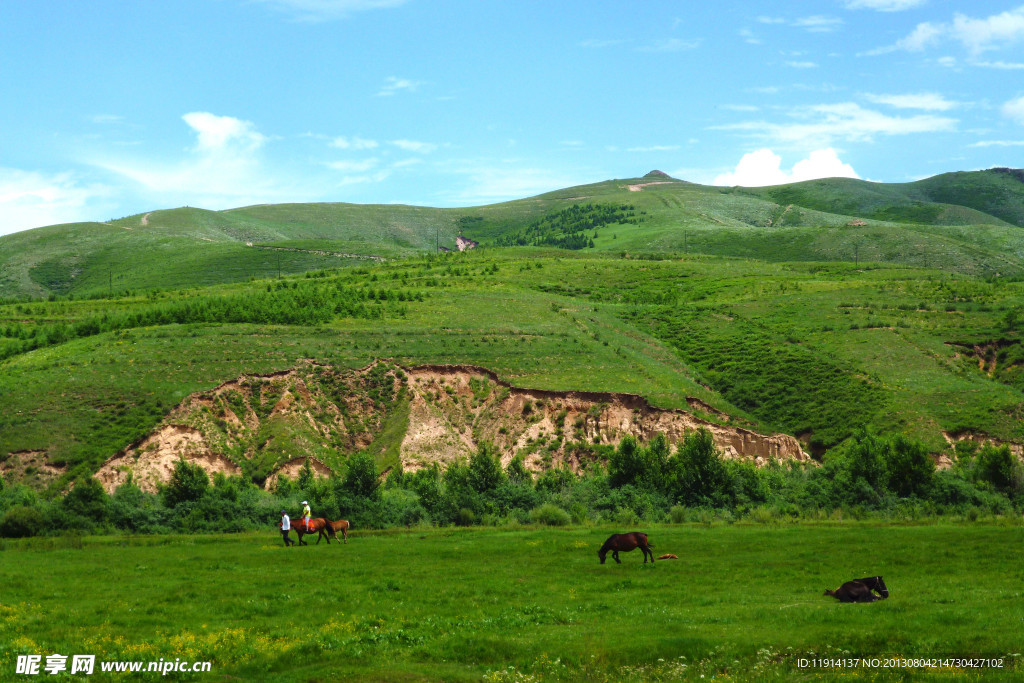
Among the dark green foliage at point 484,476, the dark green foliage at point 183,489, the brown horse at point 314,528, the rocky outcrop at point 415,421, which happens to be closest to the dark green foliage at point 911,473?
the rocky outcrop at point 415,421

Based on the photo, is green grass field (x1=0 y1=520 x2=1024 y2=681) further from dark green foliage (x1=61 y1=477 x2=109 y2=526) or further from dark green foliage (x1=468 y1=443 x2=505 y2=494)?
dark green foliage (x1=468 y1=443 x2=505 y2=494)

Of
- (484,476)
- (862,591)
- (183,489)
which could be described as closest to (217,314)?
(183,489)

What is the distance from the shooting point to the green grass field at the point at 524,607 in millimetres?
19703

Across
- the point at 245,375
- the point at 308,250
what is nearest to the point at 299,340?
the point at 245,375

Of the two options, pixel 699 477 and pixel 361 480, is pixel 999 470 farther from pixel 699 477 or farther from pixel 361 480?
pixel 361 480

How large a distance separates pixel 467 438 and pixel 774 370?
105 ft

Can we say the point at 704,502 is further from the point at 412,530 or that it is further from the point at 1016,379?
the point at 1016,379

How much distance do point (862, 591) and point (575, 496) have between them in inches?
1282

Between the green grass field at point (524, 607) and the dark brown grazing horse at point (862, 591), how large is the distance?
0.57 metres

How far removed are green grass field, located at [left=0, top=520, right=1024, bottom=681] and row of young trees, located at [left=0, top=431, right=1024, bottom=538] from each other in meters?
8.75

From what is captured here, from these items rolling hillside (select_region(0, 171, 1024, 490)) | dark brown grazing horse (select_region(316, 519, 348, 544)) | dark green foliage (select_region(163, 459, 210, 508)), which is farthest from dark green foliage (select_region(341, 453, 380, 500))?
rolling hillside (select_region(0, 171, 1024, 490))

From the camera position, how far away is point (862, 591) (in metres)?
24.0

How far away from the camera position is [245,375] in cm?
7519

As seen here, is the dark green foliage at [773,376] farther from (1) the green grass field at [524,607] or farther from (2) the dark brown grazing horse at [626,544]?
(2) the dark brown grazing horse at [626,544]
